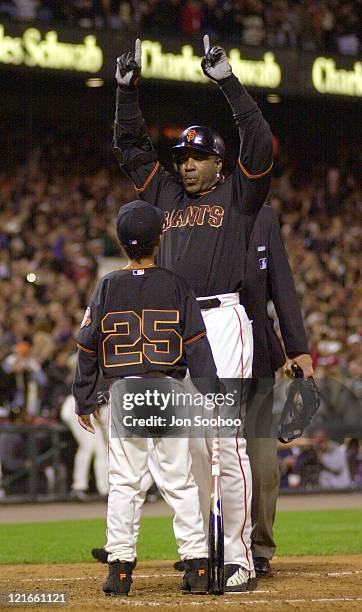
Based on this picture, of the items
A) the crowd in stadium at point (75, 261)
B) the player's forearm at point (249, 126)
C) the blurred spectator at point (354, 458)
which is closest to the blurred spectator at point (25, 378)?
the crowd in stadium at point (75, 261)

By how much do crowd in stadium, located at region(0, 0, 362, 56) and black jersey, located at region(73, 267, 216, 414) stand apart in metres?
12.6

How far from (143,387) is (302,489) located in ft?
29.6

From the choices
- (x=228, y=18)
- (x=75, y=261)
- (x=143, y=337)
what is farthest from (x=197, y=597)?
(x=228, y=18)

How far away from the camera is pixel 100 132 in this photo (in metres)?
21.8

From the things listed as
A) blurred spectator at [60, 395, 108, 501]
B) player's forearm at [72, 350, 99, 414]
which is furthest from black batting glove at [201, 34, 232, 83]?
blurred spectator at [60, 395, 108, 501]

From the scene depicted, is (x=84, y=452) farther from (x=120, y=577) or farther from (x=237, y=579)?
(x=120, y=577)

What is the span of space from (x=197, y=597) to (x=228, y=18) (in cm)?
1591

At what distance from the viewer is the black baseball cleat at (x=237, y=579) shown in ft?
17.0

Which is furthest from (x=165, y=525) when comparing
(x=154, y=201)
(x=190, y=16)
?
(x=190, y=16)

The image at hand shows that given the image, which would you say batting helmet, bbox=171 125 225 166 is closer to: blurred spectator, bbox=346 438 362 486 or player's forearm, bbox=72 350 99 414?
player's forearm, bbox=72 350 99 414

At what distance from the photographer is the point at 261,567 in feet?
19.5

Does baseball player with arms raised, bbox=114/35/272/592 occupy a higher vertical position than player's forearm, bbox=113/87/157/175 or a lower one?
lower

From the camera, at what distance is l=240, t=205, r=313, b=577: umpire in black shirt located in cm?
601

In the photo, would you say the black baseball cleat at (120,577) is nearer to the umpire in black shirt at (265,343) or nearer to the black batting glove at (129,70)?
the umpire in black shirt at (265,343)
